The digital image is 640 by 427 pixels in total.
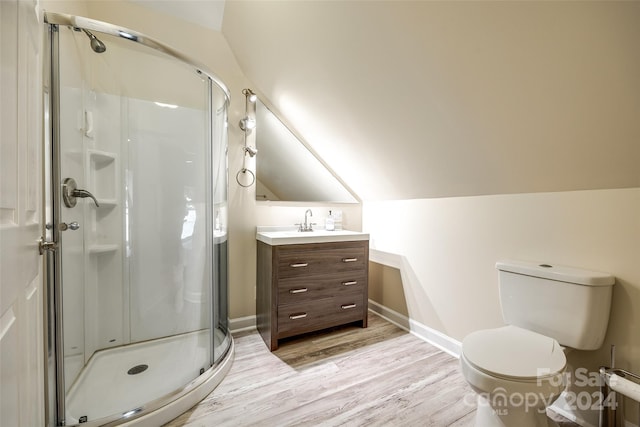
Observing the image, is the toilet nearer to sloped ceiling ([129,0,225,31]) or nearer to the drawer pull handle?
the drawer pull handle

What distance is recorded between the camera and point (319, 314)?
85.4 inches

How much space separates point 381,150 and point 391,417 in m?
1.63

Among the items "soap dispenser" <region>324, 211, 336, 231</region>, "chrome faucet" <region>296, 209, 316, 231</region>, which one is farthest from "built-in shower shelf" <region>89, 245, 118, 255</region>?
"soap dispenser" <region>324, 211, 336, 231</region>

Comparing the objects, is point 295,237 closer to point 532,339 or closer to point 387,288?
point 387,288

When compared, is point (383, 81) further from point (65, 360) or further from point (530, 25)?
point (65, 360)

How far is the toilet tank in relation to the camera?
48.8 inches

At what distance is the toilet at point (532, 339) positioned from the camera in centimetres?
105

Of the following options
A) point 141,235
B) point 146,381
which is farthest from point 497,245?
point 141,235

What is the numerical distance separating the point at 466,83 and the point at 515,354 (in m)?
1.22

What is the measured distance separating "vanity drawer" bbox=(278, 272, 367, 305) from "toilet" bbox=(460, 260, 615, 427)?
1.05 m

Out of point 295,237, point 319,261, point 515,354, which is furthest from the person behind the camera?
point 319,261

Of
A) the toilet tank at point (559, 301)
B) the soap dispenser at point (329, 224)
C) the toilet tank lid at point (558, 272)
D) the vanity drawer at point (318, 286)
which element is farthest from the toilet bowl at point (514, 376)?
the soap dispenser at point (329, 224)

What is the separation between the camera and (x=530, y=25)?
101cm

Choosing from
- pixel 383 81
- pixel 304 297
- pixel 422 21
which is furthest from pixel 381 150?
pixel 304 297
